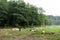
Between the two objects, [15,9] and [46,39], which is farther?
[15,9]

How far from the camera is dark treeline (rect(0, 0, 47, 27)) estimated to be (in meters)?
15.8

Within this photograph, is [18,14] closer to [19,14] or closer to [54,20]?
[19,14]

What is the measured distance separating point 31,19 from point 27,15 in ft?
1.78

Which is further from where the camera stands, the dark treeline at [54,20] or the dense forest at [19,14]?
the dark treeline at [54,20]

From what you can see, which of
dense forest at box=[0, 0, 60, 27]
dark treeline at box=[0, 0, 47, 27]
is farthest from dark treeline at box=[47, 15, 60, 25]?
dark treeline at box=[0, 0, 47, 27]

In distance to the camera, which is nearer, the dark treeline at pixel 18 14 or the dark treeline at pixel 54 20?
the dark treeline at pixel 18 14

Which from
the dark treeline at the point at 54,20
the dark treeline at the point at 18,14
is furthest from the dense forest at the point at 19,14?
the dark treeline at the point at 54,20

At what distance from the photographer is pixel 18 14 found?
51.7 feet

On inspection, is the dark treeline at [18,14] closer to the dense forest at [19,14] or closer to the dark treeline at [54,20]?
the dense forest at [19,14]

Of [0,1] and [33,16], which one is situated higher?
[0,1]

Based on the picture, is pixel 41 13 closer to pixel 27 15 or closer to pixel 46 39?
pixel 27 15

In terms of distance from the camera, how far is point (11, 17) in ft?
53.3

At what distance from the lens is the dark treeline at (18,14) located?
51.9 feet

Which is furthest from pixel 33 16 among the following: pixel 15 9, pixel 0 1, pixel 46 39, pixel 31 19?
pixel 46 39
